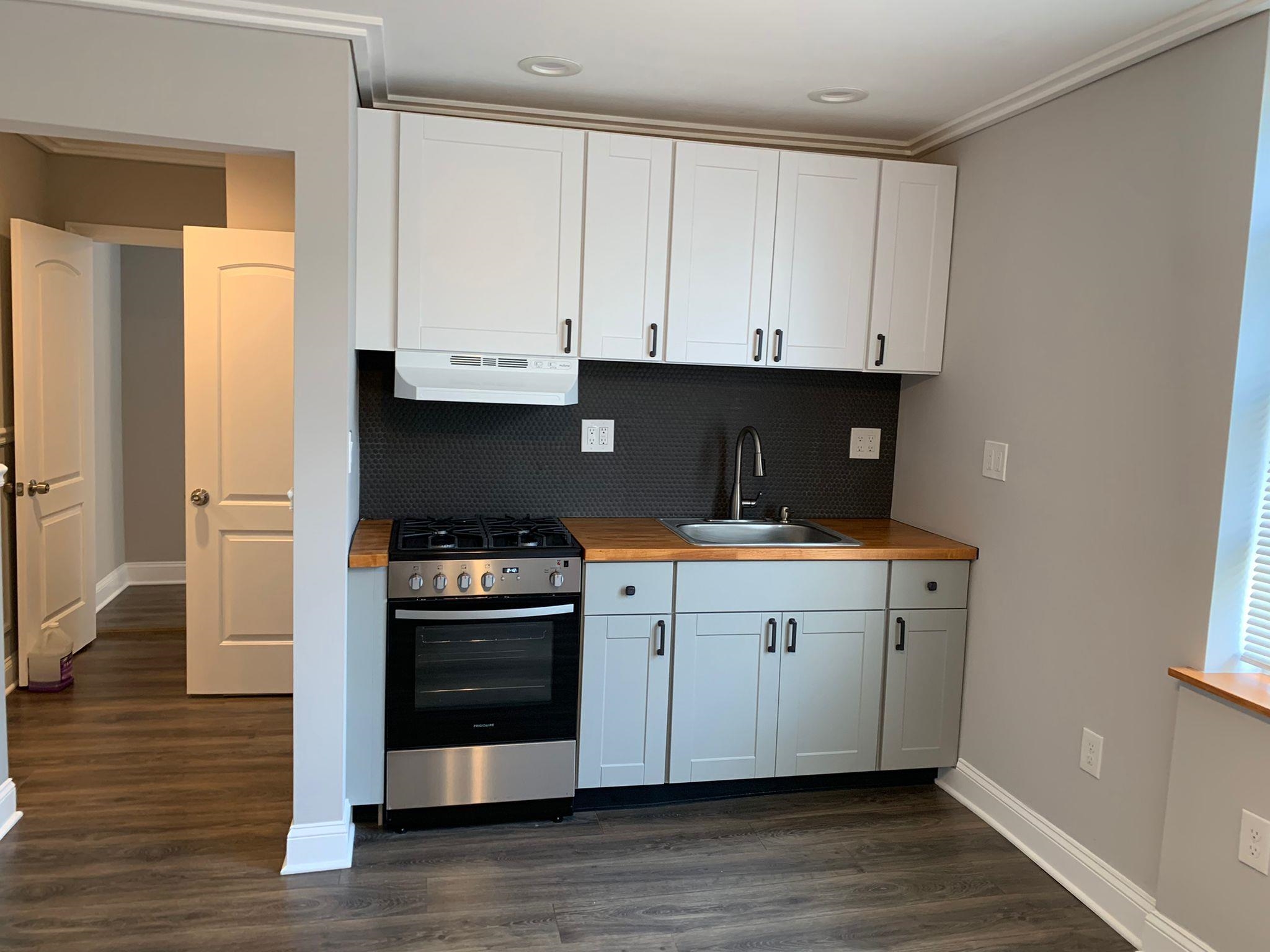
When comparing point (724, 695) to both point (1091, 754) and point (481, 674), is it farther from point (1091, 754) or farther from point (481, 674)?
point (1091, 754)

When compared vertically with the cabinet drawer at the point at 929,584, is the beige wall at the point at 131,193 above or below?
above

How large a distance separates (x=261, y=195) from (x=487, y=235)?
1.55m

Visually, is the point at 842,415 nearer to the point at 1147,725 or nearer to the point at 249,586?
the point at 1147,725

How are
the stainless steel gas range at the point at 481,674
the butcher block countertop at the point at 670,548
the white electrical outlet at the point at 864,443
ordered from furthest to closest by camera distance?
the white electrical outlet at the point at 864,443 → the butcher block countertop at the point at 670,548 → the stainless steel gas range at the point at 481,674

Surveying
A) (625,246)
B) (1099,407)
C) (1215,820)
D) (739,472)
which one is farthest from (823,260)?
(1215,820)

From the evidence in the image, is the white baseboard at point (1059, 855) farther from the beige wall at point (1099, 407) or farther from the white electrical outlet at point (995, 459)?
the white electrical outlet at point (995, 459)

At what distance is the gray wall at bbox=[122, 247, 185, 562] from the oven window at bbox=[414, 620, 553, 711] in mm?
3789

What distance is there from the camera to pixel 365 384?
344 centimetres

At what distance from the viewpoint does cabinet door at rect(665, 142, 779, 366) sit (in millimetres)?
3271

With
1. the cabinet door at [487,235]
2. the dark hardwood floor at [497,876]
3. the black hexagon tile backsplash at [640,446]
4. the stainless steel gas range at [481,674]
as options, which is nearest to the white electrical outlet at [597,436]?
the black hexagon tile backsplash at [640,446]

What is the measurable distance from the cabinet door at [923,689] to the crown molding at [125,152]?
3.72 m

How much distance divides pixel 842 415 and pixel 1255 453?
5.58 feet

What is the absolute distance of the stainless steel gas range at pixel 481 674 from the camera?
2951 mm

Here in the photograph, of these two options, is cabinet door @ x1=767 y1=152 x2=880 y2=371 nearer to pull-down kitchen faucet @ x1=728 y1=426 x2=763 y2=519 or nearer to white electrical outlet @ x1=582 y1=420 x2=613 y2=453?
pull-down kitchen faucet @ x1=728 y1=426 x2=763 y2=519
